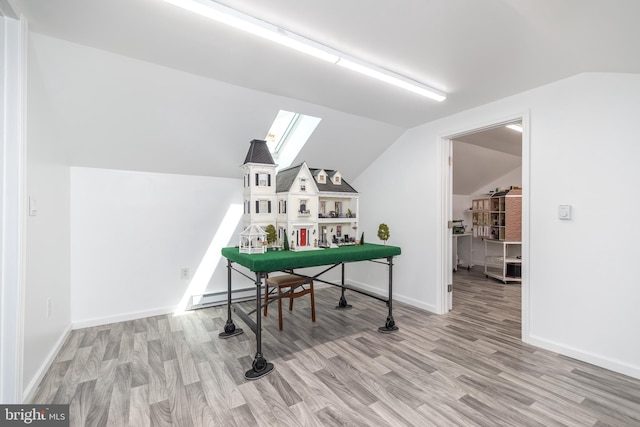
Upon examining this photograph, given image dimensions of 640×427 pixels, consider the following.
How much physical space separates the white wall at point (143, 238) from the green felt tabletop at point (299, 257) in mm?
1100

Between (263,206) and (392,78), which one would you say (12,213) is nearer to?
(263,206)

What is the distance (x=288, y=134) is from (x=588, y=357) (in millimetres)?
3961

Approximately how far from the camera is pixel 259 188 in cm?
279

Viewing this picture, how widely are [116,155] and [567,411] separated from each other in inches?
176

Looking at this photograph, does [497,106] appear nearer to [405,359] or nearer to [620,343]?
[620,343]

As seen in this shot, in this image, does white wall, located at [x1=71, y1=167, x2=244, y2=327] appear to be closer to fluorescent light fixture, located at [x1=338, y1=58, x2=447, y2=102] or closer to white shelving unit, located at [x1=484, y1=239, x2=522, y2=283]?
fluorescent light fixture, located at [x1=338, y1=58, x2=447, y2=102]

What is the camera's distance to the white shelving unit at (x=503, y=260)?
5.11 metres

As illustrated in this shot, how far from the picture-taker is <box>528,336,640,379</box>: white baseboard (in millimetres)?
2139

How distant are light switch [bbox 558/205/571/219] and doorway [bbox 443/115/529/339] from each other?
1.01 m

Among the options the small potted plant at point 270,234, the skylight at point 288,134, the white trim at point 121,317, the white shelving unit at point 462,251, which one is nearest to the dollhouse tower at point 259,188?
the small potted plant at point 270,234

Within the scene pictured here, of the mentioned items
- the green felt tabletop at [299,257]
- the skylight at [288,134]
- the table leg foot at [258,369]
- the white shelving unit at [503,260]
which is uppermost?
the skylight at [288,134]

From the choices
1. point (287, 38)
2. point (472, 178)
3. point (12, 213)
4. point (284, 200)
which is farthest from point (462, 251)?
point (12, 213)

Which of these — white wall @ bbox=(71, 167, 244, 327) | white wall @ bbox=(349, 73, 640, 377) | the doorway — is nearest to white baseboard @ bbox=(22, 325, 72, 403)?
white wall @ bbox=(71, 167, 244, 327)

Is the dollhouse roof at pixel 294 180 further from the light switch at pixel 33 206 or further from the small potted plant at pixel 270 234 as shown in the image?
the light switch at pixel 33 206
